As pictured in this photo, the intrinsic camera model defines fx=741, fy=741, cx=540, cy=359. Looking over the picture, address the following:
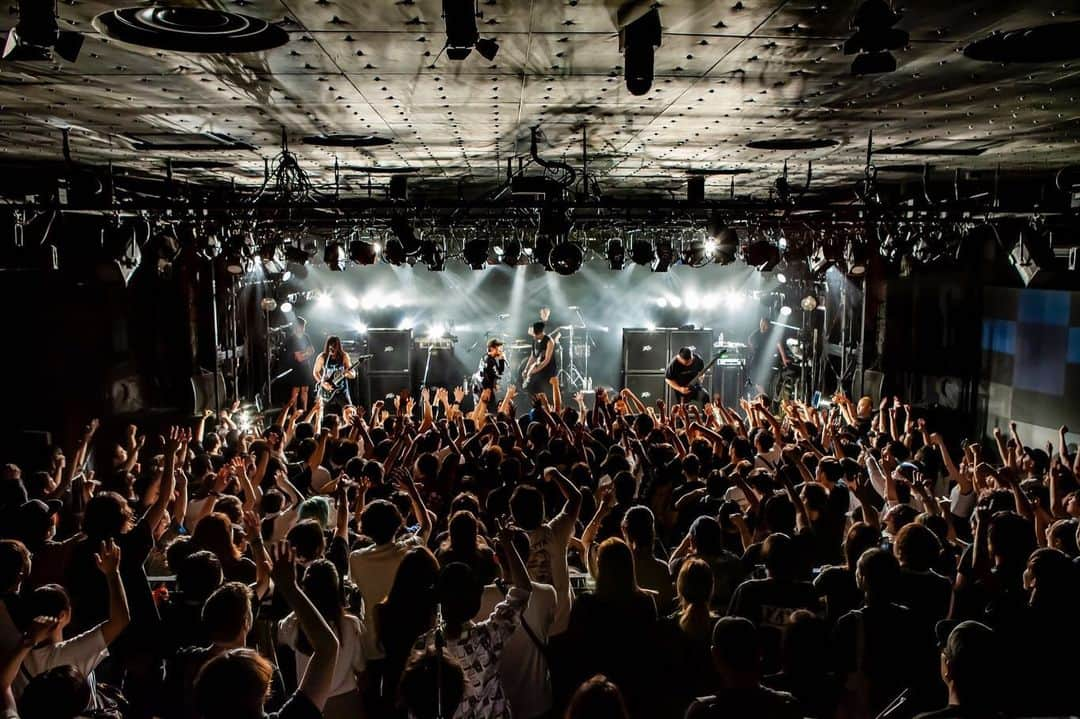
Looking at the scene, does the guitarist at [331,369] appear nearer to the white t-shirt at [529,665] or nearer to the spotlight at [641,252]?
the spotlight at [641,252]

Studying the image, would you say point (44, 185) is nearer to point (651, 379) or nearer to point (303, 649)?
point (303, 649)

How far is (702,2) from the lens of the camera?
288 centimetres

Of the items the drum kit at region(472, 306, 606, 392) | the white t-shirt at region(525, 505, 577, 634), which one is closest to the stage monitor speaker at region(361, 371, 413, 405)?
the drum kit at region(472, 306, 606, 392)

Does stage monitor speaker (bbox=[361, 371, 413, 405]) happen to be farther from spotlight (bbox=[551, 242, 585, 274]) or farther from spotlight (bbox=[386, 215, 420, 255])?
spotlight (bbox=[551, 242, 585, 274])

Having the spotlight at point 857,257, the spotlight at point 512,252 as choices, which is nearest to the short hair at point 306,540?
the spotlight at point 512,252

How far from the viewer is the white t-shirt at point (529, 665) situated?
2779 millimetres

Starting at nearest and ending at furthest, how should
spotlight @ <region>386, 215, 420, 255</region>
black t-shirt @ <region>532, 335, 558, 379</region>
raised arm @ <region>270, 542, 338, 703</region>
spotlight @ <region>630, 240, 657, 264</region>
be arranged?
raised arm @ <region>270, 542, 338, 703</region>
spotlight @ <region>386, 215, 420, 255</region>
spotlight @ <region>630, 240, 657, 264</region>
black t-shirt @ <region>532, 335, 558, 379</region>

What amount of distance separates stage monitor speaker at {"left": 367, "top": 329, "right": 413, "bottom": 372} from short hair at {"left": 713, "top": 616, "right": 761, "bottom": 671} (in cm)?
1119

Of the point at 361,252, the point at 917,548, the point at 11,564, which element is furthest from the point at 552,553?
the point at 361,252

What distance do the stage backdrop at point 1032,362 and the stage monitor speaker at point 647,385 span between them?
4.99 metres

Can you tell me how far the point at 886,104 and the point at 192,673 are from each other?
480cm

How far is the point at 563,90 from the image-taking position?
169 inches

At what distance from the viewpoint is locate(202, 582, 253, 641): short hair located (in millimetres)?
2465

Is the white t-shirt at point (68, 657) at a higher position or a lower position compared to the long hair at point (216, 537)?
lower
